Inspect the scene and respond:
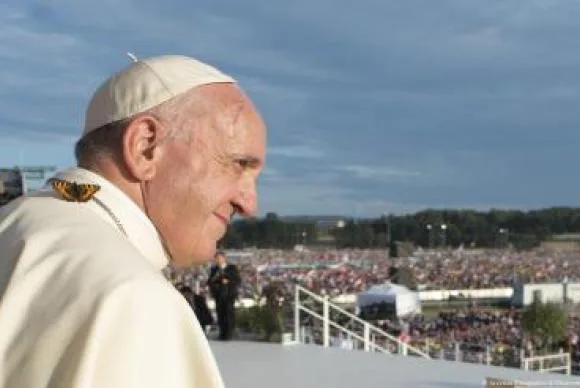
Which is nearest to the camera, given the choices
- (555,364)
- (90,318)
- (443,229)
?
(90,318)

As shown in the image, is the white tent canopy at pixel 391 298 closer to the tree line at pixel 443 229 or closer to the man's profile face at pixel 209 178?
the man's profile face at pixel 209 178

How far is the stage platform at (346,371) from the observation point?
8.71 m

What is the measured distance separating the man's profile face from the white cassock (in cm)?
17

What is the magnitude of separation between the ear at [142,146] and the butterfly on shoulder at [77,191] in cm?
6

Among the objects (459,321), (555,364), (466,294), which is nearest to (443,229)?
(466,294)

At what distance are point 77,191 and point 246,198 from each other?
0.85ft

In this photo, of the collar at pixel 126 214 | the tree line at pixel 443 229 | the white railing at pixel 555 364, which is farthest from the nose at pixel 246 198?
the tree line at pixel 443 229

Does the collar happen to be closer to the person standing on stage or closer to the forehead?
the forehead

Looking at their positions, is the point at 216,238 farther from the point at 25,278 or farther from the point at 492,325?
the point at 492,325

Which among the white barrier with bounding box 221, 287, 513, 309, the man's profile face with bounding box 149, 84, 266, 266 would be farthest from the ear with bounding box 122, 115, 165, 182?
the white barrier with bounding box 221, 287, 513, 309

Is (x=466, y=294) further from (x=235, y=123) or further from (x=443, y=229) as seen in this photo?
(x=443, y=229)

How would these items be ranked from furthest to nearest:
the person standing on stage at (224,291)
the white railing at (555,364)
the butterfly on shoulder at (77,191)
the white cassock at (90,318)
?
the white railing at (555,364), the person standing on stage at (224,291), the butterfly on shoulder at (77,191), the white cassock at (90,318)

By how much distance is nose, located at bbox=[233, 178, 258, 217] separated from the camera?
1319mm

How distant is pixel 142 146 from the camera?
3.97 ft
